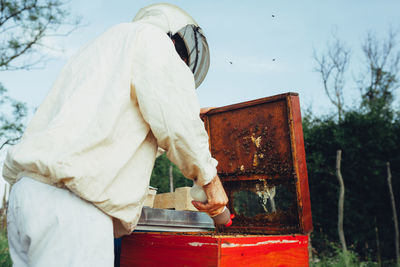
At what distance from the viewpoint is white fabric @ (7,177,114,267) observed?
1097 millimetres

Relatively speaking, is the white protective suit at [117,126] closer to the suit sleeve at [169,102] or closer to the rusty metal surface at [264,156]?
the suit sleeve at [169,102]

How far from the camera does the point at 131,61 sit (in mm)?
1305

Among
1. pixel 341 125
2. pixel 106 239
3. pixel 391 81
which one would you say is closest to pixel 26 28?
pixel 341 125

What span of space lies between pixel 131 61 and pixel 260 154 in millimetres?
1378

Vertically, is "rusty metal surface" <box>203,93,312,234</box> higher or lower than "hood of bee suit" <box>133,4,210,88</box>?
lower

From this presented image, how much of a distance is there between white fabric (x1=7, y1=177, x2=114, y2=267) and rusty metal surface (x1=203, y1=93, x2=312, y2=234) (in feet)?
4.18

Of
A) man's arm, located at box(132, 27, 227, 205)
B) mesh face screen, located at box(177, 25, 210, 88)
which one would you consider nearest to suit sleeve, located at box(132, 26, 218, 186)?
man's arm, located at box(132, 27, 227, 205)

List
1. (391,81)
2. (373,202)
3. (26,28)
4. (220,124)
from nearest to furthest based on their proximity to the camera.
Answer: (220,124)
(373,202)
(26,28)
(391,81)

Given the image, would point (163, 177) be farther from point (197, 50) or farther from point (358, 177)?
point (197, 50)

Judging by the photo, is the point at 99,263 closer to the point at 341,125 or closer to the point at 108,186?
the point at 108,186

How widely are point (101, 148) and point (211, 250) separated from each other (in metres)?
0.58

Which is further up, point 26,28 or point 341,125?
point 26,28

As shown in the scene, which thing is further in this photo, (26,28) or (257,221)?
(26,28)

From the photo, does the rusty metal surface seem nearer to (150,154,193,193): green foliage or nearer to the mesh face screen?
the mesh face screen
